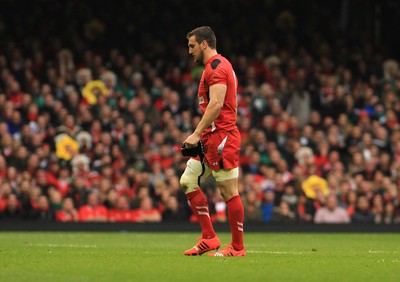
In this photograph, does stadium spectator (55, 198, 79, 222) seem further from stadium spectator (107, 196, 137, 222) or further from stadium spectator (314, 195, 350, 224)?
stadium spectator (314, 195, 350, 224)

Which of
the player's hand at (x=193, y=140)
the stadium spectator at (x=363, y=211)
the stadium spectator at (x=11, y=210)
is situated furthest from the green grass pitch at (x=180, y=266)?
the stadium spectator at (x=363, y=211)

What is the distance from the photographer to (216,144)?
424 inches

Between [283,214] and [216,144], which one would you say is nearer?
[216,144]

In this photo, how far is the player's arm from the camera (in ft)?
34.5

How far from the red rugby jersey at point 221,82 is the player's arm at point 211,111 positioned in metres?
0.09

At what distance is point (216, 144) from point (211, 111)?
15.7 inches

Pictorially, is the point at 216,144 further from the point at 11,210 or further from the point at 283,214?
the point at 283,214

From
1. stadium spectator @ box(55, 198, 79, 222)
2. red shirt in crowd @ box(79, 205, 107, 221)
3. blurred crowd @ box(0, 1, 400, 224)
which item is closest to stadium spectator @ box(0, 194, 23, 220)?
blurred crowd @ box(0, 1, 400, 224)

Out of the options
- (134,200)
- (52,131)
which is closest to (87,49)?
(52,131)

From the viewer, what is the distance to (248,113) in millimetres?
23703

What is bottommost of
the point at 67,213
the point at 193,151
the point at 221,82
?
the point at 67,213

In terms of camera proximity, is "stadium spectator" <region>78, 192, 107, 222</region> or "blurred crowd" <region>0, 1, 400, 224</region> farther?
"blurred crowd" <region>0, 1, 400, 224</region>

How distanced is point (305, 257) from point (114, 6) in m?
15.9

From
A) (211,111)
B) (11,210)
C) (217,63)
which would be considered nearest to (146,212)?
(11,210)
